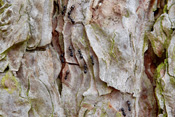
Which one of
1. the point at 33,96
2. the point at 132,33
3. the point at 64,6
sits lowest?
the point at 33,96

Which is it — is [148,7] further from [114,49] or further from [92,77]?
[92,77]

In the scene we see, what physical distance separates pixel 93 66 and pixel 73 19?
26.4 inches

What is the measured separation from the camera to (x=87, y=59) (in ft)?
8.79

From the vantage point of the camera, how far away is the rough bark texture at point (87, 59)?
2520mm

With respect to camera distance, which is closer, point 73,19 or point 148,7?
point 73,19

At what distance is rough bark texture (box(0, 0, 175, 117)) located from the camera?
8.27 ft

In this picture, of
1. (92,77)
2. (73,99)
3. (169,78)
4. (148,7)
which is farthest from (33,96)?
(148,7)

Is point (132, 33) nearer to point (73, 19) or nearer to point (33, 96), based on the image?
point (73, 19)

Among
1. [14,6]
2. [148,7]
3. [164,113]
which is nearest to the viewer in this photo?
[14,6]

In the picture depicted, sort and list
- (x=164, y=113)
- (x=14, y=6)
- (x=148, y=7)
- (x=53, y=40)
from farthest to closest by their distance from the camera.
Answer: (x=148, y=7) < (x=53, y=40) < (x=164, y=113) < (x=14, y=6)

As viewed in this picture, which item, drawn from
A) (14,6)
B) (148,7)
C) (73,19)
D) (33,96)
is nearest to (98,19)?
(73,19)

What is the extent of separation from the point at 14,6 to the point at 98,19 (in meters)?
1.05

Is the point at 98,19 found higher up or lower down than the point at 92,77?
higher up

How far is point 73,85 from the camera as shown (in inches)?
107
